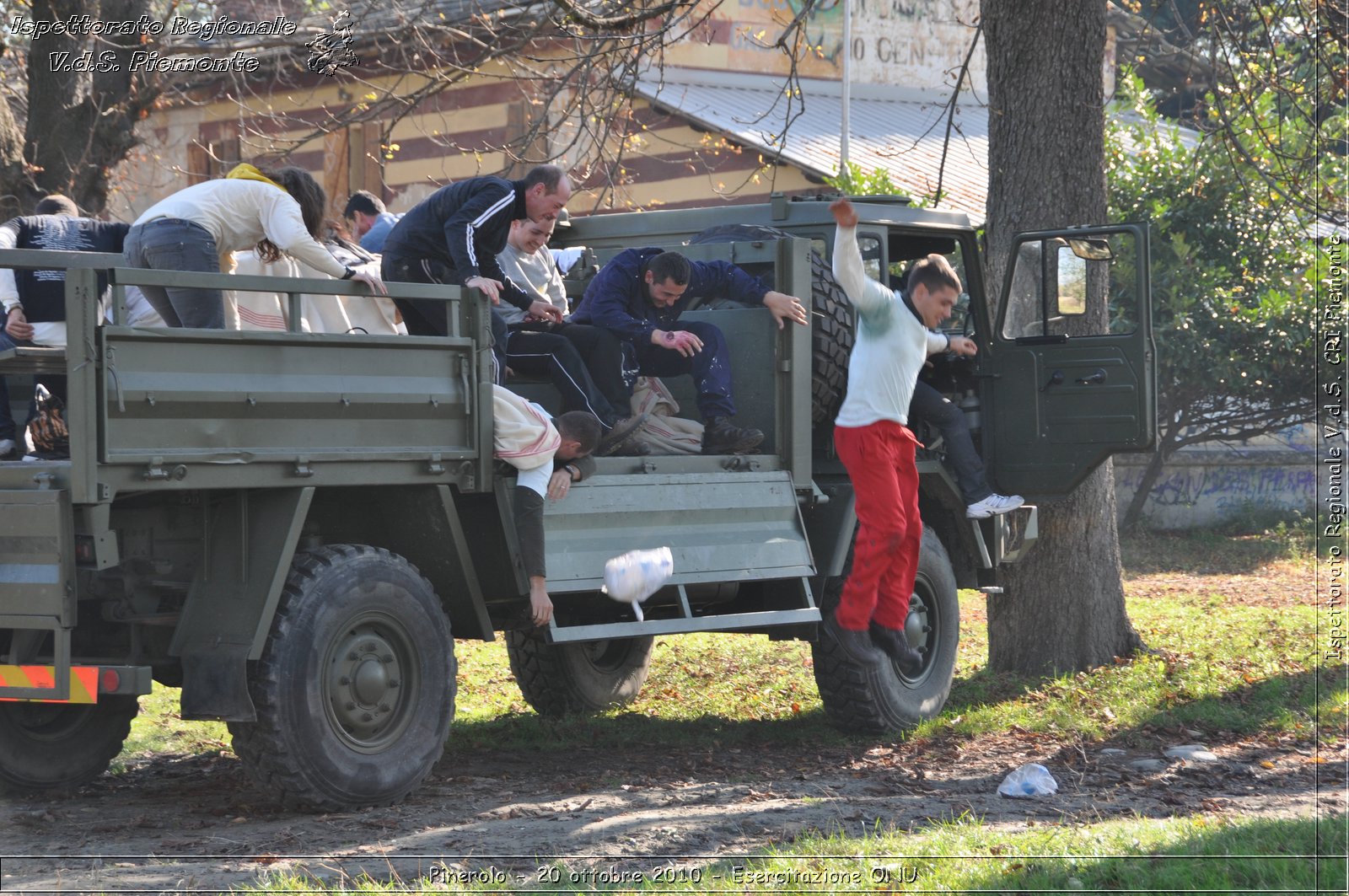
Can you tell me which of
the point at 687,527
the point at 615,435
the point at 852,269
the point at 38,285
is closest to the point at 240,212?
the point at 38,285

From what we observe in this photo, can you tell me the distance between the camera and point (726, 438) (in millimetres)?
7223

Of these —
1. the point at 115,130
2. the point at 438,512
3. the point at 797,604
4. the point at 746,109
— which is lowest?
the point at 797,604

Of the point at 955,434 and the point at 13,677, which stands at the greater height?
the point at 955,434

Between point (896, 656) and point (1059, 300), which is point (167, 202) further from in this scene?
point (1059, 300)

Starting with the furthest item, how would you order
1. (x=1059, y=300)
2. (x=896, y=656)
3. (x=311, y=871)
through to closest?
(x=1059, y=300) < (x=896, y=656) < (x=311, y=871)

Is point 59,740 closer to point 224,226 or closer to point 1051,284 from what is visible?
point 224,226

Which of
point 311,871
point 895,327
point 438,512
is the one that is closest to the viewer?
point 311,871

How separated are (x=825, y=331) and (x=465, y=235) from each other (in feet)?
6.34

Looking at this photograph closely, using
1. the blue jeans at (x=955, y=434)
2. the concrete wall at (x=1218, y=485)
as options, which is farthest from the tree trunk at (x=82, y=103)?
the concrete wall at (x=1218, y=485)

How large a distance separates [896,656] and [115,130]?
702 cm

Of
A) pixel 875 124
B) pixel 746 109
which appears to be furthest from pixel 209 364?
pixel 875 124

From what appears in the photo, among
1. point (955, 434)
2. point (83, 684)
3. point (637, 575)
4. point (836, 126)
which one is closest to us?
point (83, 684)

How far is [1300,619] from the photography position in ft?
37.3

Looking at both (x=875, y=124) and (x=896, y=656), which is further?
(x=875, y=124)
